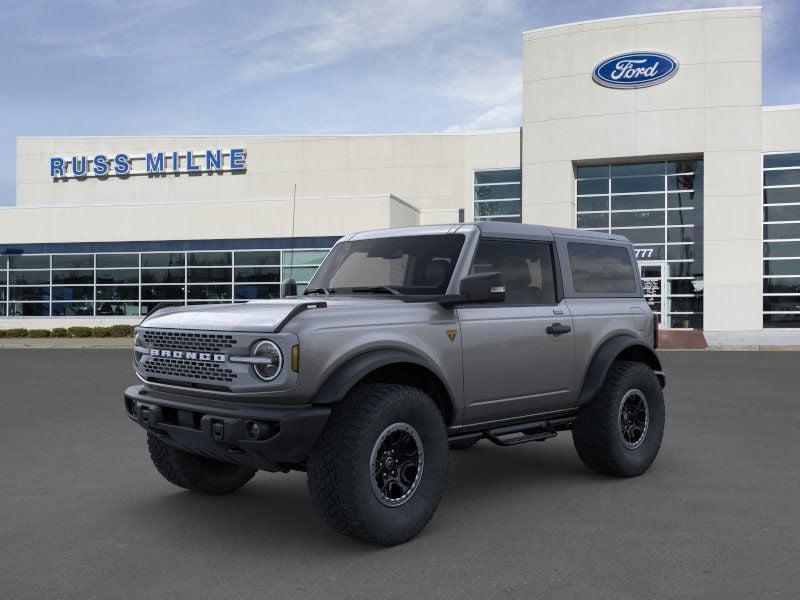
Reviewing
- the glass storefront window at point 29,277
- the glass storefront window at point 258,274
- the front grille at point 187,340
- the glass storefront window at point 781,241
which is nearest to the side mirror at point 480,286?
the front grille at point 187,340

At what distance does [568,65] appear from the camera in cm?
3256

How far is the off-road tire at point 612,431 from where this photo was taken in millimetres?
6387

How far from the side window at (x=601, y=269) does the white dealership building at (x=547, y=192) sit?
2588 centimetres

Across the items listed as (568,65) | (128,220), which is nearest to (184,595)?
(568,65)

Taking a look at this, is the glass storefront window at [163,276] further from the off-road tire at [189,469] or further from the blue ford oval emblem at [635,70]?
the off-road tire at [189,469]

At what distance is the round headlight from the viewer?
178 inches

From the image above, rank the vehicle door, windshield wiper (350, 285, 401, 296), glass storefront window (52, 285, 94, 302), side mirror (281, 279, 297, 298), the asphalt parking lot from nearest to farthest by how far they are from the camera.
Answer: the asphalt parking lot
the vehicle door
windshield wiper (350, 285, 401, 296)
side mirror (281, 279, 297, 298)
glass storefront window (52, 285, 94, 302)

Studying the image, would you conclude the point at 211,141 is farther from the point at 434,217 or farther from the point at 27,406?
the point at 27,406

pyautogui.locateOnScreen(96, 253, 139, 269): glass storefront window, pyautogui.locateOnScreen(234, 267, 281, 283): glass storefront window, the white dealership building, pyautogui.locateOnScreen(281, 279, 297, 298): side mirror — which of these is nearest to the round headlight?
pyautogui.locateOnScreen(281, 279, 297, 298): side mirror

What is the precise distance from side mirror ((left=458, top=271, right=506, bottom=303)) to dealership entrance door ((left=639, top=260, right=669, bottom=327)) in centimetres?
2787

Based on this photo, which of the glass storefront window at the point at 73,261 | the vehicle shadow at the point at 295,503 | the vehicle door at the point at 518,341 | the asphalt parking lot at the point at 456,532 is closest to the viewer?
the asphalt parking lot at the point at 456,532

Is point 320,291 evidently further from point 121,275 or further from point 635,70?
point 121,275

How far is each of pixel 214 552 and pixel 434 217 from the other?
1309 inches

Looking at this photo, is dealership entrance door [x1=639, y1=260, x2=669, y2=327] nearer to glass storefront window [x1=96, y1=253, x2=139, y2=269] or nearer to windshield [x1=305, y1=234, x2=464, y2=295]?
glass storefront window [x1=96, y1=253, x2=139, y2=269]
